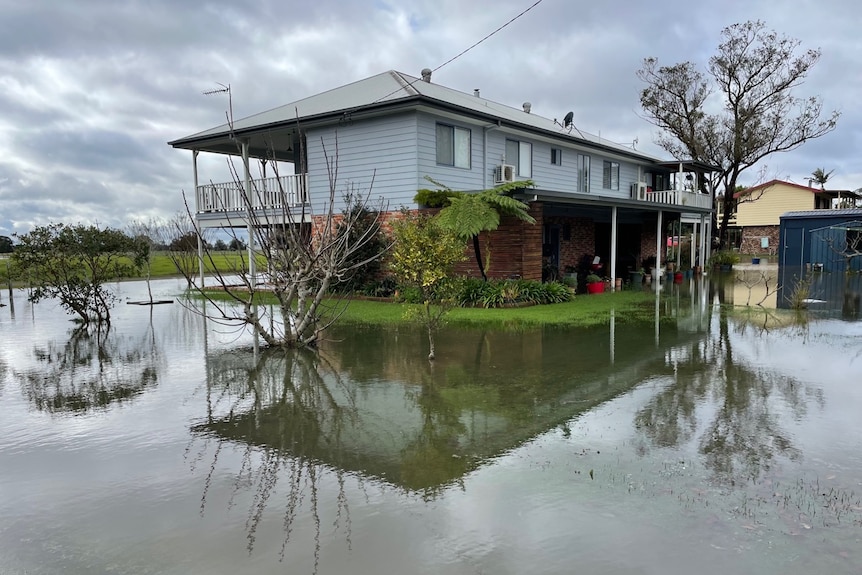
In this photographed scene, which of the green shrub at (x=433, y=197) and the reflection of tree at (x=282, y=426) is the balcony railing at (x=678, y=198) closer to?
the green shrub at (x=433, y=197)

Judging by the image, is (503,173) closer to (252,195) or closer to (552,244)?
(552,244)

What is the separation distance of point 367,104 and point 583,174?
1097 cm

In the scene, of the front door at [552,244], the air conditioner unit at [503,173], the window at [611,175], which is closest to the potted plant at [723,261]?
the window at [611,175]

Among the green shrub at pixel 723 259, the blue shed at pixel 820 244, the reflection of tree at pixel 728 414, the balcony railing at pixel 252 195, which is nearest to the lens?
the reflection of tree at pixel 728 414

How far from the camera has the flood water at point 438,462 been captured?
3.83 metres

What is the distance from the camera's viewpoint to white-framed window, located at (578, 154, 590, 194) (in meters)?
24.4

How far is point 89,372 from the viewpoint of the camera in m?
9.14

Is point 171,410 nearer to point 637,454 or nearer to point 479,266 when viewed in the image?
point 637,454

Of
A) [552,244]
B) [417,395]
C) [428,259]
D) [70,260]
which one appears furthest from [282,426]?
[552,244]

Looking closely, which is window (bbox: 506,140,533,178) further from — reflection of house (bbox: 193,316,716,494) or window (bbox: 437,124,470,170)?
reflection of house (bbox: 193,316,716,494)

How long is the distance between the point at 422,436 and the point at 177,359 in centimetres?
590

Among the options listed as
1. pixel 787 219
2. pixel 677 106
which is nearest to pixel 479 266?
pixel 677 106

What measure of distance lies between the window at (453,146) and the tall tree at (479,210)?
97.6 inches

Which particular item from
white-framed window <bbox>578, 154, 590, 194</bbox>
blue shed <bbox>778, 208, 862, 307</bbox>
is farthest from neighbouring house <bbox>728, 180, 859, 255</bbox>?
white-framed window <bbox>578, 154, 590, 194</bbox>
